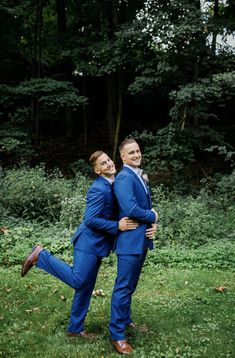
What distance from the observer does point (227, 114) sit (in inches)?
717

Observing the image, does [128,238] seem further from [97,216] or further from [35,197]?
[35,197]

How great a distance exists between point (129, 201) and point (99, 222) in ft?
1.22

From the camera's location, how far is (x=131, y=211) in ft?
13.9

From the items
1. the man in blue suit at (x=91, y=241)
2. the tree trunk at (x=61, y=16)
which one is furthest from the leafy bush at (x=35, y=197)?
the tree trunk at (x=61, y=16)

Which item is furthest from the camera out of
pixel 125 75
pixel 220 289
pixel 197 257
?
pixel 125 75

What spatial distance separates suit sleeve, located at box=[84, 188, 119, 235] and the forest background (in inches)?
48.4

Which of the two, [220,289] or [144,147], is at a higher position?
[144,147]

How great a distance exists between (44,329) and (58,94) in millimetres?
10107

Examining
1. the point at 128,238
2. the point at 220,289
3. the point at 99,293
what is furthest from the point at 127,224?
the point at 220,289

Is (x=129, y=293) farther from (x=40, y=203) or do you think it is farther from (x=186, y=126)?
(x=186, y=126)

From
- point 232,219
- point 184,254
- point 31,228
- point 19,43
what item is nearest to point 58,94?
point 19,43

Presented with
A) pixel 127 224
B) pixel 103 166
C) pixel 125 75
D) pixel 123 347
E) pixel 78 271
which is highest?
A: pixel 125 75

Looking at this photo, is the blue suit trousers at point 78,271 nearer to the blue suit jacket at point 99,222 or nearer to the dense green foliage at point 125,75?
the blue suit jacket at point 99,222

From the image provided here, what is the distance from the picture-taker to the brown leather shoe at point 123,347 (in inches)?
171
